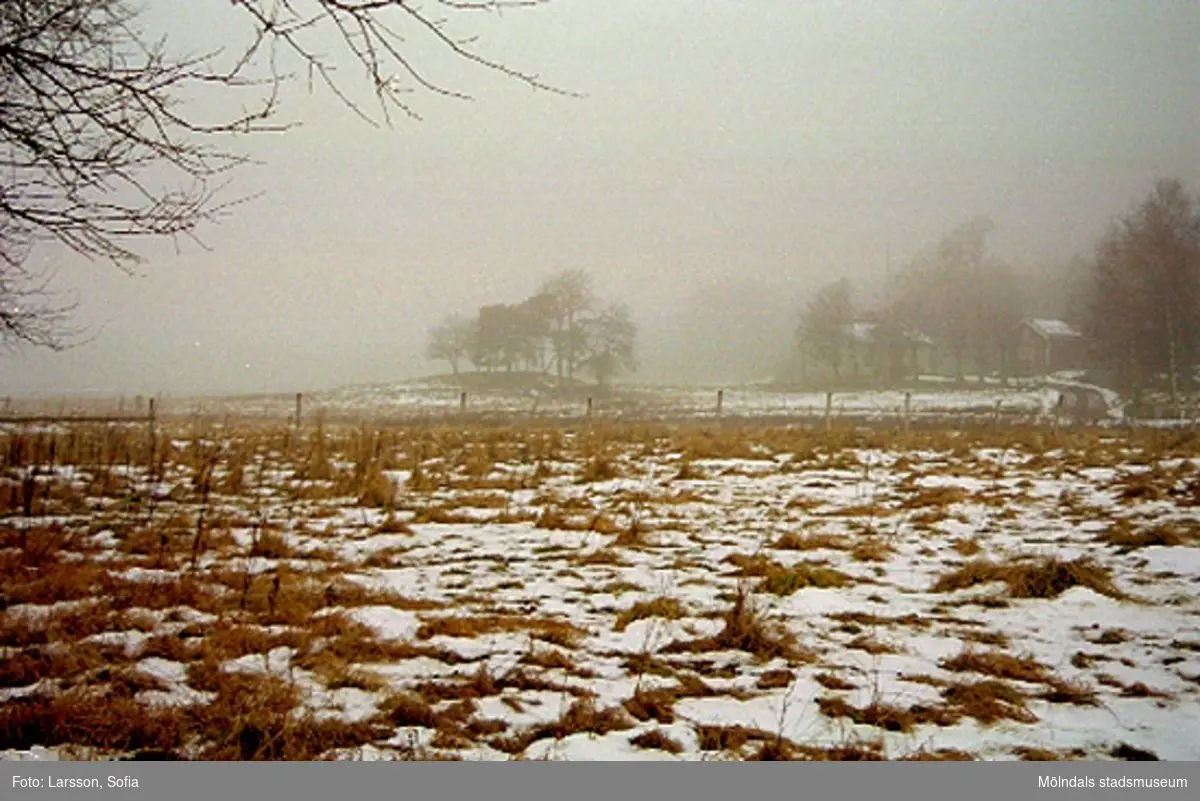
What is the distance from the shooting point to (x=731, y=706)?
254 centimetres

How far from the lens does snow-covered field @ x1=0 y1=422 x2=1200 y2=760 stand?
227 centimetres

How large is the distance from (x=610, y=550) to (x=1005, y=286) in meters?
41.2

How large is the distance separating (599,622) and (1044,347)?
43.8m

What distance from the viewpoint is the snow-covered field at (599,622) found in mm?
2271

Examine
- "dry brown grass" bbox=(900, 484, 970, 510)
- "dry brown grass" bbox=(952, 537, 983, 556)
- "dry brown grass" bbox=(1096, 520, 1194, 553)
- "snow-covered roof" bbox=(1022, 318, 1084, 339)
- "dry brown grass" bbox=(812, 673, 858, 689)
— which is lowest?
"dry brown grass" bbox=(812, 673, 858, 689)

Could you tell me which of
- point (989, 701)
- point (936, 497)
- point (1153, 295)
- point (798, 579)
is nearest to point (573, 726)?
point (989, 701)

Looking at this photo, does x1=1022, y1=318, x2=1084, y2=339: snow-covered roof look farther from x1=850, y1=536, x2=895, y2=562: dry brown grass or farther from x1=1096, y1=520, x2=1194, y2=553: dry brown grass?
x1=850, y1=536, x2=895, y2=562: dry brown grass

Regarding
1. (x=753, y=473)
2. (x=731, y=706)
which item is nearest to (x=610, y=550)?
(x=731, y=706)

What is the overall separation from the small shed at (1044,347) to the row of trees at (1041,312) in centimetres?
50

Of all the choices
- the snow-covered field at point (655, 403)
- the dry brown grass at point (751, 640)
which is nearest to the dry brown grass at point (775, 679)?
the dry brown grass at point (751, 640)

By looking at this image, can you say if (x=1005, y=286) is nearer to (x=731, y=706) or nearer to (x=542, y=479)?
(x=542, y=479)

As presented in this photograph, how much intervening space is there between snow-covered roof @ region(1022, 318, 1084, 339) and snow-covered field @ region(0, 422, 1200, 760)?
3593 cm

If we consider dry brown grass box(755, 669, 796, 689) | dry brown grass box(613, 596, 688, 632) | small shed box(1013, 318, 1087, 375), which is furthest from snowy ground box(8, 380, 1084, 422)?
dry brown grass box(755, 669, 796, 689)

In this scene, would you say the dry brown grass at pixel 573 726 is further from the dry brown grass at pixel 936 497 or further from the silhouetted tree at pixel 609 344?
the silhouetted tree at pixel 609 344
